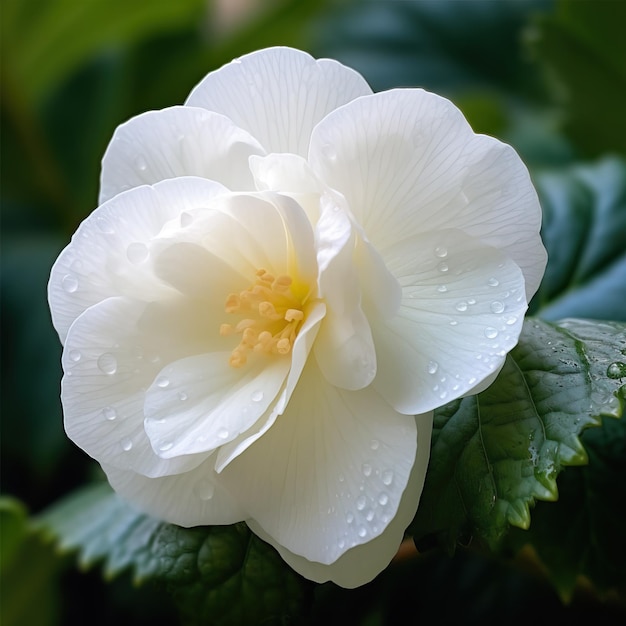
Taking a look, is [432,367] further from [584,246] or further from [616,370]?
[584,246]

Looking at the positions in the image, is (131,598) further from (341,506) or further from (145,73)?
(145,73)

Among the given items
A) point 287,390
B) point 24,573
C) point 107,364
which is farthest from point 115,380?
point 24,573

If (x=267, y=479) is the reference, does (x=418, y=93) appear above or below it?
above

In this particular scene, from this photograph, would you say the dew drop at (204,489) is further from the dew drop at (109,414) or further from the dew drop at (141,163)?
the dew drop at (141,163)

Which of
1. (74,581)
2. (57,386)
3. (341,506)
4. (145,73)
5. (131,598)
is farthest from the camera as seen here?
(145,73)

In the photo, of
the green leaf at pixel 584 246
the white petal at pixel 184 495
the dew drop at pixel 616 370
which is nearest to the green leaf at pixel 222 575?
the white petal at pixel 184 495

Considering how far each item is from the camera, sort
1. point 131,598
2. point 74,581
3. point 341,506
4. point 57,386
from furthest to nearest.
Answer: point 57,386, point 74,581, point 131,598, point 341,506

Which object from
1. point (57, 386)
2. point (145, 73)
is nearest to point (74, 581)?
point (57, 386)
